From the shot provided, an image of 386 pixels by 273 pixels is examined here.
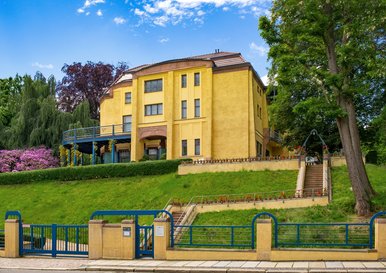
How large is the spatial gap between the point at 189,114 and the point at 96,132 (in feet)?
40.2

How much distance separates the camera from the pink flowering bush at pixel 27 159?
5650 cm

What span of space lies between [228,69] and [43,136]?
24.1 meters

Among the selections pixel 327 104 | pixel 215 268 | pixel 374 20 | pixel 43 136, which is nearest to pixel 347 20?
pixel 374 20

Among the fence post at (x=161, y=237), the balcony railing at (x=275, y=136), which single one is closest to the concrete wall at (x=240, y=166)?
the balcony railing at (x=275, y=136)

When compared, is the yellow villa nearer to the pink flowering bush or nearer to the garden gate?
the pink flowering bush

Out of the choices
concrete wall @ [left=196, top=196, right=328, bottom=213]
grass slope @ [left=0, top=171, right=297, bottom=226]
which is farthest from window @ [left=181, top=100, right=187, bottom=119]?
concrete wall @ [left=196, top=196, right=328, bottom=213]

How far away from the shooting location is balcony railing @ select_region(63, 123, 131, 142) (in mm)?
53031

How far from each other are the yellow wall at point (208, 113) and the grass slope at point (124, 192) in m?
7.10

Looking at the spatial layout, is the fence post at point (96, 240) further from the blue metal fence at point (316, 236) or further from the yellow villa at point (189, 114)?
the yellow villa at point (189, 114)

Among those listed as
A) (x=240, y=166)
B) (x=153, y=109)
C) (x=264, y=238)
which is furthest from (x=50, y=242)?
(x=153, y=109)

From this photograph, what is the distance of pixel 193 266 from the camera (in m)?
17.8

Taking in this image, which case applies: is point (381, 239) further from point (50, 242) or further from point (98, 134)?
point (98, 134)

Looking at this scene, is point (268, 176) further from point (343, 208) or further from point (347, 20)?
point (347, 20)

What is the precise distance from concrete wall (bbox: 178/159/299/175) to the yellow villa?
5.37 m
